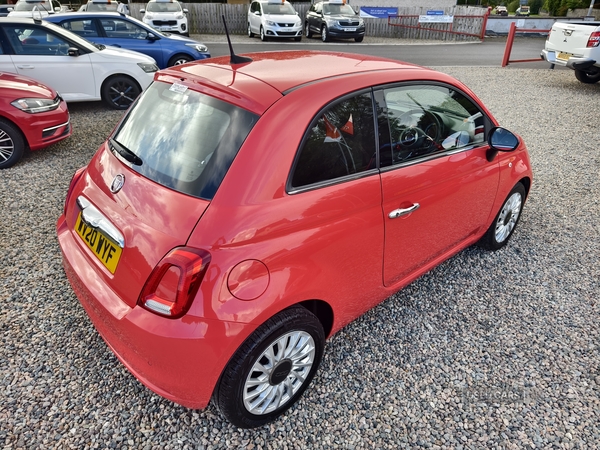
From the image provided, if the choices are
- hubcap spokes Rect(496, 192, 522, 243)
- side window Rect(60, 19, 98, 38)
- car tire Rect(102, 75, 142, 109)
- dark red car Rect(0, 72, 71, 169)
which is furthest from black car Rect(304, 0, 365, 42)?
hubcap spokes Rect(496, 192, 522, 243)

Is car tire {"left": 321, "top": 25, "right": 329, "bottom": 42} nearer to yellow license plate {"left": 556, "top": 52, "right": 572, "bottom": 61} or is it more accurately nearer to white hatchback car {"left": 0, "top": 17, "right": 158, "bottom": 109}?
yellow license plate {"left": 556, "top": 52, "right": 572, "bottom": 61}

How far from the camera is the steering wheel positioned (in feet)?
8.45

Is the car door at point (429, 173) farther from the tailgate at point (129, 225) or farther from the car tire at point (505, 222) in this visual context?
the tailgate at point (129, 225)

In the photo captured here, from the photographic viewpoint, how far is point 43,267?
11.1 ft

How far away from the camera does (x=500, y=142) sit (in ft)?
9.99

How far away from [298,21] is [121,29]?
11011 mm

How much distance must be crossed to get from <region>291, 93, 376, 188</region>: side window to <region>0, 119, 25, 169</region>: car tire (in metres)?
4.65

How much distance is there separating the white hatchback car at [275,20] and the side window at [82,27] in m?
10.8

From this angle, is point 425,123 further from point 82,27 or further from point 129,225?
point 82,27

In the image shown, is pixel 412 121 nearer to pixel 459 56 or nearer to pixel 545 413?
pixel 545 413

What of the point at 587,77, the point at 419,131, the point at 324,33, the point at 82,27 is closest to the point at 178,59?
the point at 82,27

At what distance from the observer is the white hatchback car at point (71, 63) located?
682cm

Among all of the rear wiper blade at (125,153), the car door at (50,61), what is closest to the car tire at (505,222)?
the rear wiper blade at (125,153)

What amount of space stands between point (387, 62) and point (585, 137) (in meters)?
6.17
